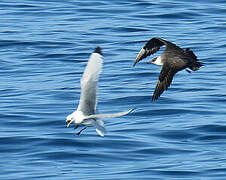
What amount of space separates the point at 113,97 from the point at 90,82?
25.9 feet

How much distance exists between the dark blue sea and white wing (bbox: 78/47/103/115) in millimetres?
3146

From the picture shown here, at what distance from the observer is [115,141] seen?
14.5 m

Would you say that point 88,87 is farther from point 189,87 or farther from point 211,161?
point 189,87

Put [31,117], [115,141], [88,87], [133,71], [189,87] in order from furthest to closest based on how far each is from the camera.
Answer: [133,71] < [189,87] < [31,117] < [115,141] < [88,87]

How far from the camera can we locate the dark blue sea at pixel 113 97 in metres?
13.6

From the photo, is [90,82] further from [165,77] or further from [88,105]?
[165,77]

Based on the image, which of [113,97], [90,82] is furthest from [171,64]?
[113,97]

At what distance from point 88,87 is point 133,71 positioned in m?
10.4

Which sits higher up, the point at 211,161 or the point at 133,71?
the point at 133,71

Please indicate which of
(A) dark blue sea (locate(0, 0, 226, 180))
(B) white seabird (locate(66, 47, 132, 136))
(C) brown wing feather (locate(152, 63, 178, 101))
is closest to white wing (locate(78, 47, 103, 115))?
(B) white seabird (locate(66, 47, 132, 136))

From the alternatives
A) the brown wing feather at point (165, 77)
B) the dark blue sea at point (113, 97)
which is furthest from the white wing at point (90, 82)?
the brown wing feather at point (165, 77)

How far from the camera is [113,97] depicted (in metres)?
17.6

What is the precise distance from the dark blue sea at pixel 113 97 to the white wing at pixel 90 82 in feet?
10.3

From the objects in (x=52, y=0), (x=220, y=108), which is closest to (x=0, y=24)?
(x=52, y=0)
